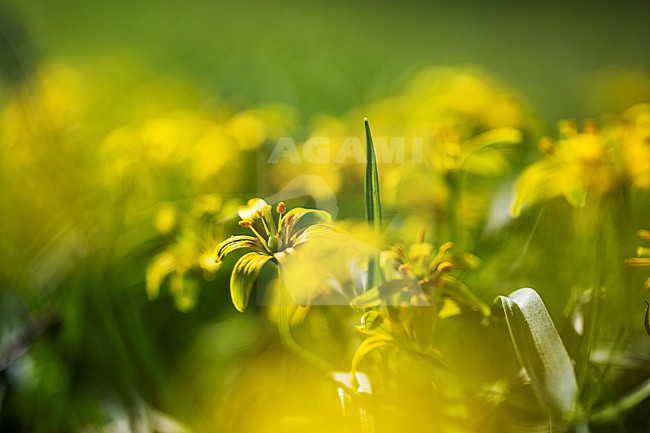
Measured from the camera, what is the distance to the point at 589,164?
0.47m

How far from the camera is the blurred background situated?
498 mm

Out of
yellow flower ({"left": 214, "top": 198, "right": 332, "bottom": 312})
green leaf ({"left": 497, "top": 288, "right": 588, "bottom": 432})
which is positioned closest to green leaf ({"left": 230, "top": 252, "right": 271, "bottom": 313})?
yellow flower ({"left": 214, "top": 198, "right": 332, "bottom": 312})

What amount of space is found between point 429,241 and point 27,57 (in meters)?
0.40

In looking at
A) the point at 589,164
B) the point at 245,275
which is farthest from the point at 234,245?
the point at 589,164

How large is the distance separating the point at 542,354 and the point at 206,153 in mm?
300

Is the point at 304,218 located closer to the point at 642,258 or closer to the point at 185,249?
the point at 185,249

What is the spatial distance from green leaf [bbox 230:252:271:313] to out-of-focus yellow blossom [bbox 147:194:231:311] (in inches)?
1.4

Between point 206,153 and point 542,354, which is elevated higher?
point 206,153

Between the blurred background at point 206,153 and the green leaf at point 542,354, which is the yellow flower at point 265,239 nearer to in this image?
the blurred background at point 206,153

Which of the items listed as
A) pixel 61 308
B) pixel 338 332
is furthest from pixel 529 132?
pixel 61 308

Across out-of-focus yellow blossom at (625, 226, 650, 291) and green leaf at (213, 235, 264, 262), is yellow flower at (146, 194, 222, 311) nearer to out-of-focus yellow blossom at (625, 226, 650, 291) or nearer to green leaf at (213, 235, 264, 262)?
green leaf at (213, 235, 264, 262)

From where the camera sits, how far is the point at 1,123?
2.03 ft

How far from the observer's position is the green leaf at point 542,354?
1.36ft

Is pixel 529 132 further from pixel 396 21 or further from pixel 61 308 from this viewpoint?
pixel 61 308
